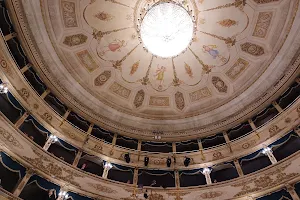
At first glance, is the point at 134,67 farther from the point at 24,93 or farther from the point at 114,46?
the point at 24,93

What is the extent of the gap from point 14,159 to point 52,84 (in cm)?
556

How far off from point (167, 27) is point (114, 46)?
478cm

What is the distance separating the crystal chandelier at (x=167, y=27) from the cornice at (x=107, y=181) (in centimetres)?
693

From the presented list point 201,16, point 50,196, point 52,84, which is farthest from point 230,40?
point 50,196

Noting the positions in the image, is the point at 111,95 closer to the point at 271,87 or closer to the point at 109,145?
the point at 109,145

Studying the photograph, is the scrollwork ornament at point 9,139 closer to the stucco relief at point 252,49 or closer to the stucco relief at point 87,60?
the stucco relief at point 87,60

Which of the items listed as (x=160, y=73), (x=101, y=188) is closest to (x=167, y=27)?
(x=160, y=73)

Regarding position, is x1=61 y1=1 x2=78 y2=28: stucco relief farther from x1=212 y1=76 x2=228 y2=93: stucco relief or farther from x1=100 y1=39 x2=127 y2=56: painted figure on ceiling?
x1=212 y1=76 x2=228 y2=93: stucco relief

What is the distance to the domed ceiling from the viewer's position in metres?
14.4

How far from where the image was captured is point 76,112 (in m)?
15.5

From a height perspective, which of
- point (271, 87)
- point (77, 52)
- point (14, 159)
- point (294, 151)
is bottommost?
point (14, 159)

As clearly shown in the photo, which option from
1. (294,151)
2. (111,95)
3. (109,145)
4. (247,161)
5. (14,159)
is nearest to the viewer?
(14,159)

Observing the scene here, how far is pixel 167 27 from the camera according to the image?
12.4 meters

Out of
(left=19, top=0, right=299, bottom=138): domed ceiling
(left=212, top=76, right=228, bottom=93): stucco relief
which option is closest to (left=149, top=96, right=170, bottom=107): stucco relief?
(left=19, top=0, right=299, bottom=138): domed ceiling
